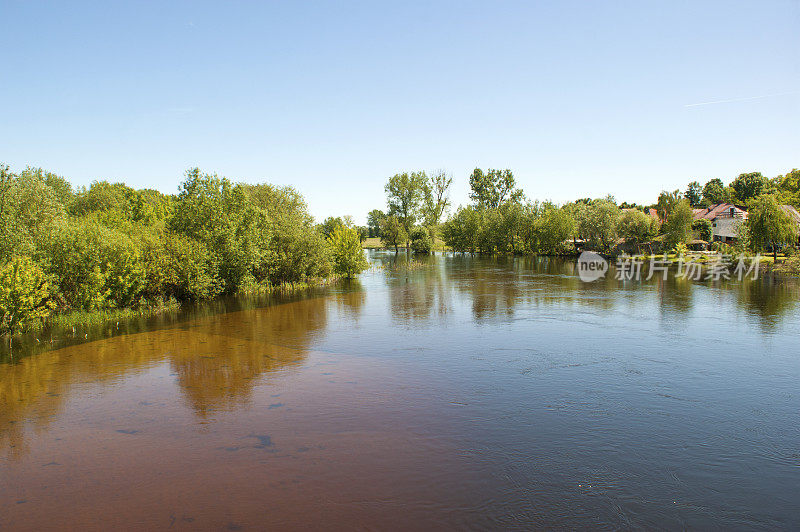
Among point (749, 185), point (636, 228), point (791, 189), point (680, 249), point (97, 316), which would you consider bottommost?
point (97, 316)

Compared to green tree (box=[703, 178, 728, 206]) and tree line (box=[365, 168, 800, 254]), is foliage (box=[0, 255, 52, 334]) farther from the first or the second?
green tree (box=[703, 178, 728, 206])

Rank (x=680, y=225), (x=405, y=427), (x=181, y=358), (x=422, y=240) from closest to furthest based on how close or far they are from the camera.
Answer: (x=405, y=427) → (x=181, y=358) → (x=680, y=225) → (x=422, y=240)

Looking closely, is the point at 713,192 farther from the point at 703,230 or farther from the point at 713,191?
the point at 703,230

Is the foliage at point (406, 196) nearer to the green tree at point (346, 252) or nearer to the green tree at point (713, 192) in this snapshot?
the green tree at point (346, 252)

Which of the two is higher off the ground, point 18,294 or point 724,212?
point 724,212

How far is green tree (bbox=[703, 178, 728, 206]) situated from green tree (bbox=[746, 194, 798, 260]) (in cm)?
7052

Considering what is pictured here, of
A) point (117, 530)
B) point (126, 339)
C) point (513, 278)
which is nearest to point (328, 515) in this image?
point (117, 530)

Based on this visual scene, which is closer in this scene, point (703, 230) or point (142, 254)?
point (142, 254)

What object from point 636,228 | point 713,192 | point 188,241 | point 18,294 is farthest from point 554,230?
point 18,294

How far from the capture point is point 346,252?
49.5 meters

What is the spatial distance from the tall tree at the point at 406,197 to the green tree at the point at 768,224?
62430mm

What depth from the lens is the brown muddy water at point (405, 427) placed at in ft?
28.8

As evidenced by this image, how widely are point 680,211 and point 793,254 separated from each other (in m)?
19.4

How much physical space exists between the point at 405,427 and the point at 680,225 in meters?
70.4
